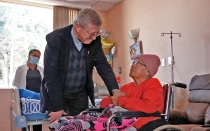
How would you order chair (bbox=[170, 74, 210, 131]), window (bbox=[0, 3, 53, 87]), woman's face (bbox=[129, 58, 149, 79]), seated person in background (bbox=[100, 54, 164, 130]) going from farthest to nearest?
1. window (bbox=[0, 3, 53, 87])
2. chair (bbox=[170, 74, 210, 131])
3. woman's face (bbox=[129, 58, 149, 79])
4. seated person in background (bbox=[100, 54, 164, 130])

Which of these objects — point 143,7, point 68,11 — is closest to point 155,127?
point 143,7

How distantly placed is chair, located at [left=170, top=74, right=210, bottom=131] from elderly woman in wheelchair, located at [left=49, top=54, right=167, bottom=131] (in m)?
1.09

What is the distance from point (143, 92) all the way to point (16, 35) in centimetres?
382

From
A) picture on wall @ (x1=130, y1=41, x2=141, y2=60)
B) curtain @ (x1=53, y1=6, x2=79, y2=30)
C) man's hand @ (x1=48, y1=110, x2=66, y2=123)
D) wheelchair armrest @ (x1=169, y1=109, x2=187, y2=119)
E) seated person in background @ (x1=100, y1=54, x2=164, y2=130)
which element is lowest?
wheelchair armrest @ (x1=169, y1=109, x2=187, y2=119)

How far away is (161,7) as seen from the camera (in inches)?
150

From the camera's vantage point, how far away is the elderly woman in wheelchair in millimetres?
1380

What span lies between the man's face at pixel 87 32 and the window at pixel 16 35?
11.5 feet

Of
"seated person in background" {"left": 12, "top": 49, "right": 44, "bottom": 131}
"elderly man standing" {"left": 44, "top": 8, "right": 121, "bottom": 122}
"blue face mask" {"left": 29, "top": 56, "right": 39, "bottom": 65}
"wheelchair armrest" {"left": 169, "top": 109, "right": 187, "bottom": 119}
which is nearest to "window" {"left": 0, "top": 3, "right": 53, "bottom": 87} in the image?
"seated person in background" {"left": 12, "top": 49, "right": 44, "bottom": 131}

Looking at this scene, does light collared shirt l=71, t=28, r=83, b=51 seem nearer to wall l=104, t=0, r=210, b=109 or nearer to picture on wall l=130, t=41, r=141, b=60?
wall l=104, t=0, r=210, b=109

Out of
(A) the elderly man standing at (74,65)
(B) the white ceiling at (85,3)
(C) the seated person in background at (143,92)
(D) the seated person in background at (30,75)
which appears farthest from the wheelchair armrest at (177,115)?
(B) the white ceiling at (85,3)

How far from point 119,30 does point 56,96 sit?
12.4 ft

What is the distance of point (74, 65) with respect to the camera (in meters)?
1.63

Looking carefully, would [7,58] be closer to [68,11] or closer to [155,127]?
[68,11]

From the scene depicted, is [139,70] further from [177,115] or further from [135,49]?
[135,49]
